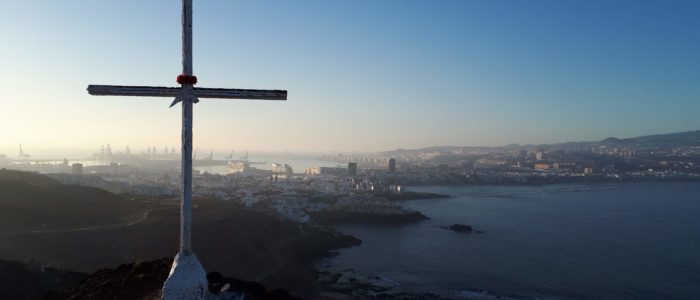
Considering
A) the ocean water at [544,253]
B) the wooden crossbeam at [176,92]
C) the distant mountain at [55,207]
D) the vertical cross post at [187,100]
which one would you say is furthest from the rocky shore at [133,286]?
the distant mountain at [55,207]

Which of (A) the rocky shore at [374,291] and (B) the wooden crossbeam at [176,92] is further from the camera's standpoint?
(A) the rocky shore at [374,291]

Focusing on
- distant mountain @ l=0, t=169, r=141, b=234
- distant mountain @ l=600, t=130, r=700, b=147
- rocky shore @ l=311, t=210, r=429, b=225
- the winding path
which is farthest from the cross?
distant mountain @ l=600, t=130, r=700, b=147

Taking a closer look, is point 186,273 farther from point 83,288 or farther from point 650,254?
point 650,254

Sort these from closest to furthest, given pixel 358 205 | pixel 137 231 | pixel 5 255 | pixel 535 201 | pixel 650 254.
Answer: pixel 5 255
pixel 137 231
pixel 650 254
pixel 358 205
pixel 535 201

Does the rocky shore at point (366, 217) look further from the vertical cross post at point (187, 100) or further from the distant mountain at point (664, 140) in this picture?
the distant mountain at point (664, 140)

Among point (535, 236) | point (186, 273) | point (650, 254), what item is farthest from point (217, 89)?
point (535, 236)

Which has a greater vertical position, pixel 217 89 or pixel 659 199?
pixel 217 89

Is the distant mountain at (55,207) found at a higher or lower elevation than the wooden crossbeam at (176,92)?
lower
